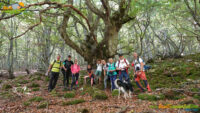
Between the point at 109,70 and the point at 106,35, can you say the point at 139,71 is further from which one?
the point at 106,35

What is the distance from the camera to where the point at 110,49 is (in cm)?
800

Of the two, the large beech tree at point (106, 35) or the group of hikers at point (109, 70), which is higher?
the large beech tree at point (106, 35)

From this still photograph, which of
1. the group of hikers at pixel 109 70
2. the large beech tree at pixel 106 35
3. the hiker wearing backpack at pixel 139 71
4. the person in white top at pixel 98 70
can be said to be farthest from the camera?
the person in white top at pixel 98 70

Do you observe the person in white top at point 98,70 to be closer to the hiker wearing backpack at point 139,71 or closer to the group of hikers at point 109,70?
the group of hikers at point 109,70

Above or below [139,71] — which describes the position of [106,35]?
above

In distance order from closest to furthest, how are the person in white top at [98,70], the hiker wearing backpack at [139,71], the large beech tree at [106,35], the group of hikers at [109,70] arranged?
the hiker wearing backpack at [139,71], the group of hikers at [109,70], the large beech tree at [106,35], the person in white top at [98,70]

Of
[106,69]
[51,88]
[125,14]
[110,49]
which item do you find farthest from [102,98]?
[125,14]

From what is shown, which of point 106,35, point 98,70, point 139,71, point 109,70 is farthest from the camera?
point 98,70

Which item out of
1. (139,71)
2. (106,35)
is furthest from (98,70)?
(139,71)

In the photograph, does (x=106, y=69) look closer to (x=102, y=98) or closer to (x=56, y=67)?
(x=102, y=98)

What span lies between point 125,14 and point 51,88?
698 centimetres

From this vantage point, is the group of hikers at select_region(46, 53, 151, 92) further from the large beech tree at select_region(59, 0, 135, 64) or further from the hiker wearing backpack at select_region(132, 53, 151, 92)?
the large beech tree at select_region(59, 0, 135, 64)

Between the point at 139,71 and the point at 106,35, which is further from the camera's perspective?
the point at 106,35

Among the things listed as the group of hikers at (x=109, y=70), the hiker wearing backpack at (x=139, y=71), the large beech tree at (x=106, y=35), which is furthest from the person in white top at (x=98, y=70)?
the hiker wearing backpack at (x=139, y=71)
